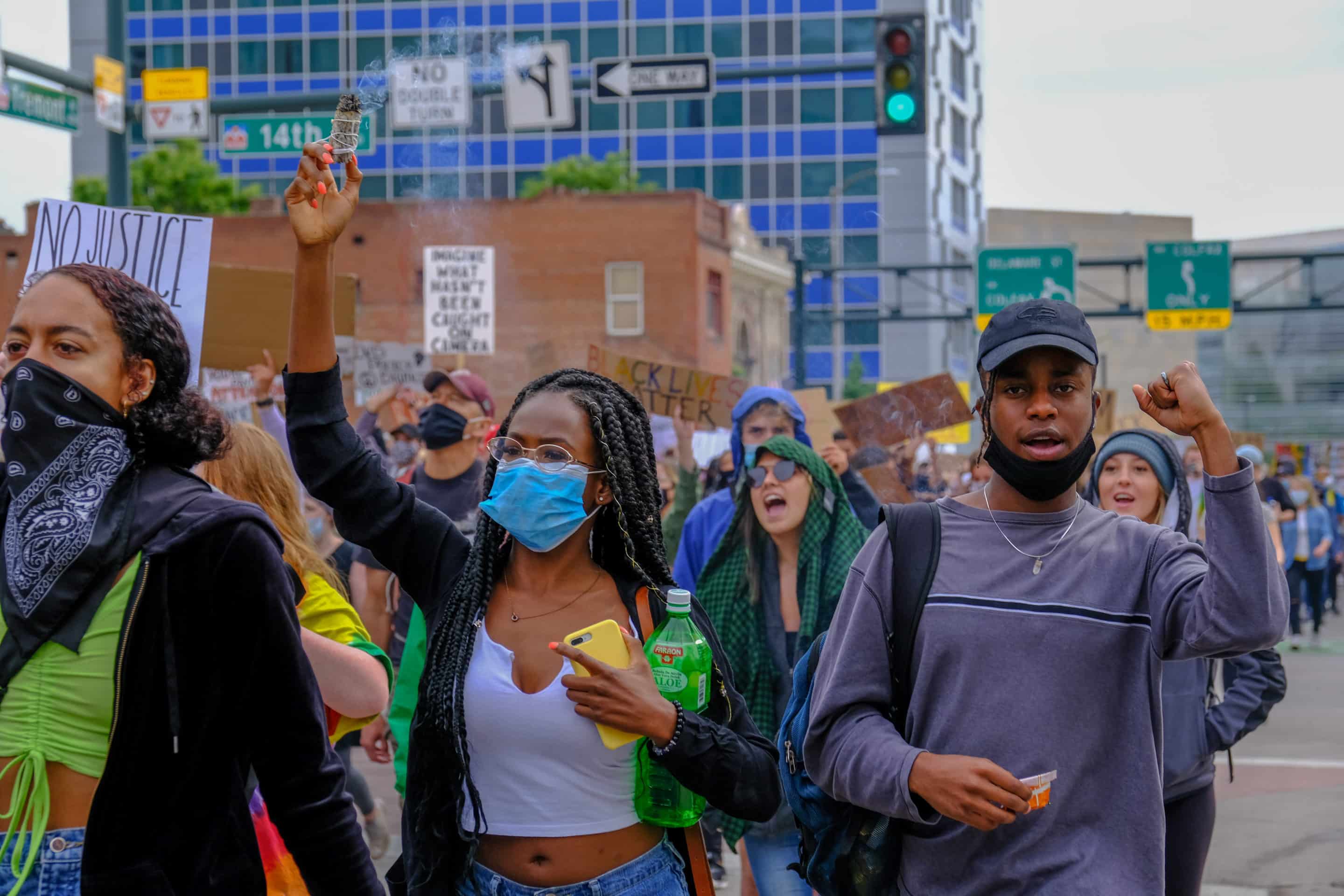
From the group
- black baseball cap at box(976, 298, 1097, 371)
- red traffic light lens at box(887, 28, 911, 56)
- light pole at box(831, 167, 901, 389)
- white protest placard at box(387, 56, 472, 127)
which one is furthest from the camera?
light pole at box(831, 167, 901, 389)

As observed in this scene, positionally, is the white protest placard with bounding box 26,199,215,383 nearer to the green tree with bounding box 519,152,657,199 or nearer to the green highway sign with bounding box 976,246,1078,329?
the green highway sign with bounding box 976,246,1078,329

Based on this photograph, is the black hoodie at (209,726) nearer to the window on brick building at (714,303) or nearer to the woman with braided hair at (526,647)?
the woman with braided hair at (526,647)

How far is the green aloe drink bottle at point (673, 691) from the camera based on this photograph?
10.3 feet

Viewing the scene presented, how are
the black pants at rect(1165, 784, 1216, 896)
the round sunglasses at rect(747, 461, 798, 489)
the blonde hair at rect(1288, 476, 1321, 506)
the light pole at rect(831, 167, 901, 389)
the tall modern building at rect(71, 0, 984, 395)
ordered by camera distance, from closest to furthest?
the black pants at rect(1165, 784, 1216, 896)
the round sunglasses at rect(747, 461, 798, 489)
the blonde hair at rect(1288, 476, 1321, 506)
the light pole at rect(831, 167, 901, 389)
the tall modern building at rect(71, 0, 984, 395)

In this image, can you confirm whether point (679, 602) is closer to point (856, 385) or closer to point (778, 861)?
point (778, 861)

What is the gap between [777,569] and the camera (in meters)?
5.53

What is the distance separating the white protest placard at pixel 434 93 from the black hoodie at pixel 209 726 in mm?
12356

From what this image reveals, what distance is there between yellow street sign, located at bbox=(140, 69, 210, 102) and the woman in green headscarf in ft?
32.1

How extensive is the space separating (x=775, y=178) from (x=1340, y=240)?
31493mm

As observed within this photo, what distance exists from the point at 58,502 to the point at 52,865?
0.57 metres

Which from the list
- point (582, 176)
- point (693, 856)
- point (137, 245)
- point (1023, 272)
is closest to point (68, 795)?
point (693, 856)

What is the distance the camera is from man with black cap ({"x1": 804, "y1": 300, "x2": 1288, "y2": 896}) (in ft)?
8.96

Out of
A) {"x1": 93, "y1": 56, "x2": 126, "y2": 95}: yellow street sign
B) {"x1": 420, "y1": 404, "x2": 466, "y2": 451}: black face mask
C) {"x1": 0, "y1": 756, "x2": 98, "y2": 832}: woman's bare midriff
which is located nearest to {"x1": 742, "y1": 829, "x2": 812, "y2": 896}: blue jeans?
{"x1": 0, "y1": 756, "x2": 98, "y2": 832}: woman's bare midriff

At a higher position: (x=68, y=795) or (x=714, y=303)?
(x=714, y=303)
